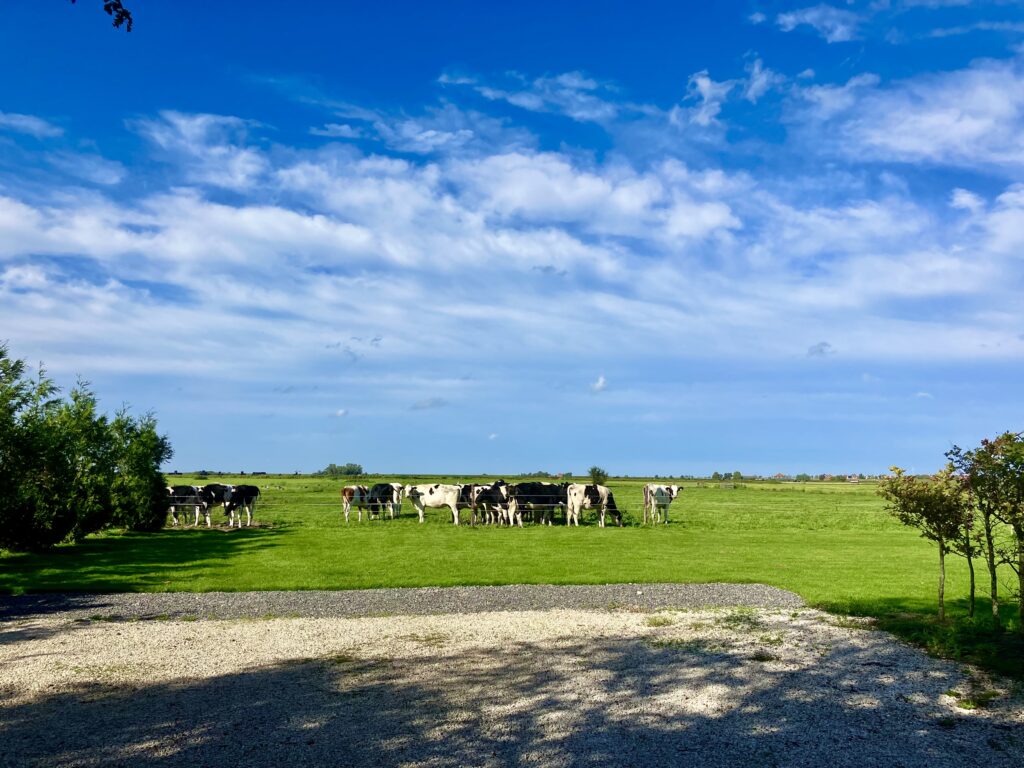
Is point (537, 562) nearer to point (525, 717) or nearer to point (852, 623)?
point (852, 623)

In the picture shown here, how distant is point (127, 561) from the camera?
20422 millimetres

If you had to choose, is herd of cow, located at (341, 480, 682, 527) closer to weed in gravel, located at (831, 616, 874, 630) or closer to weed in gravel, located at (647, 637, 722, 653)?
weed in gravel, located at (831, 616, 874, 630)

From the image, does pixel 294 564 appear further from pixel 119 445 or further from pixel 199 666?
pixel 119 445

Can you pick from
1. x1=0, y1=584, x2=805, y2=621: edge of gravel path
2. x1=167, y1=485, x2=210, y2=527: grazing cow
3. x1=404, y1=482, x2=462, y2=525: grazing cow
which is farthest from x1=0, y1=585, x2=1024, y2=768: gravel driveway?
x1=167, y1=485, x2=210, y2=527: grazing cow

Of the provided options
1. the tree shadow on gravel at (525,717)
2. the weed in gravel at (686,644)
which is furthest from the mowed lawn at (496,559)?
the tree shadow on gravel at (525,717)

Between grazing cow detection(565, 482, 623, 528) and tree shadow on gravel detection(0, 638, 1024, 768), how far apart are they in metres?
23.9

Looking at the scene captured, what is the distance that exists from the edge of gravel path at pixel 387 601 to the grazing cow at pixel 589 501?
17.7m

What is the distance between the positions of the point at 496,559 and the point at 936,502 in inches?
470

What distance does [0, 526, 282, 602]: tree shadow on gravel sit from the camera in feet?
52.3

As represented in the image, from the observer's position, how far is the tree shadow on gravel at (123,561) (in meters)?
15.9

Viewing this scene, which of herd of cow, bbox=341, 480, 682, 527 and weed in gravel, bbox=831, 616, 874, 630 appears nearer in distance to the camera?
weed in gravel, bbox=831, 616, 874, 630

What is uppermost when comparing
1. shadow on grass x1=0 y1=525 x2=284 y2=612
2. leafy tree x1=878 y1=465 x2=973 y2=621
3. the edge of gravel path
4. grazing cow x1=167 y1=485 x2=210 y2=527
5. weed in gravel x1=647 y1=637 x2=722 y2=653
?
leafy tree x1=878 y1=465 x2=973 y2=621

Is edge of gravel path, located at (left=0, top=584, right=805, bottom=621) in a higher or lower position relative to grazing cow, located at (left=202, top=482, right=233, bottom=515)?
lower

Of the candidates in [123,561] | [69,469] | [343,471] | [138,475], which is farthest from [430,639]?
[343,471]
